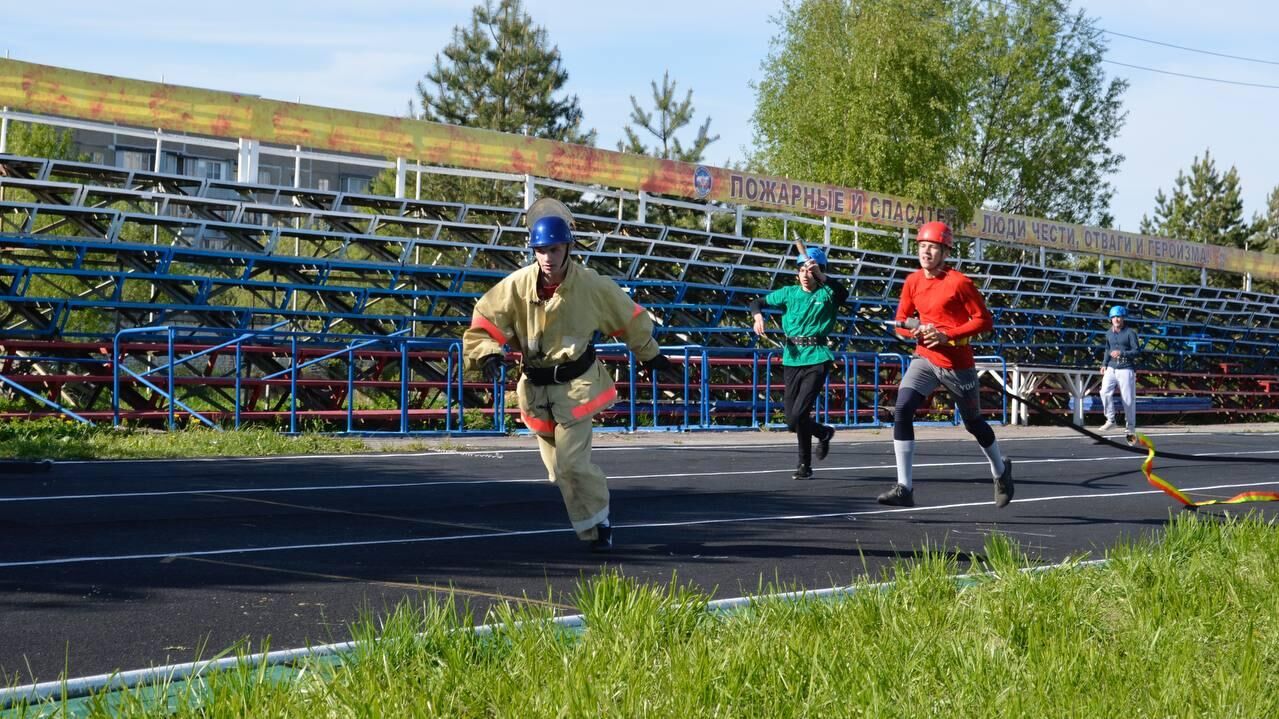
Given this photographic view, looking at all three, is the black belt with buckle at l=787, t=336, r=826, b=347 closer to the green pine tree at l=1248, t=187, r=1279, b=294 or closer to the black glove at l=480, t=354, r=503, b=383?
the black glove at l=480, t=354, r=503, b=383

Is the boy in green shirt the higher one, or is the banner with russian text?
the banner with russian text

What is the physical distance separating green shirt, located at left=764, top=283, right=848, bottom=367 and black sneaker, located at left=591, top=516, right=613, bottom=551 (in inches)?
178

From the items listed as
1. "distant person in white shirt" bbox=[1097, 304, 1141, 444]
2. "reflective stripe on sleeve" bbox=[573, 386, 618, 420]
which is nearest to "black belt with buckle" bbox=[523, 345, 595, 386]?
"reflective stripe on sleeve" bbox=[573, 386, 618, 420]

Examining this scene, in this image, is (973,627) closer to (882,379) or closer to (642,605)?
(642,605)

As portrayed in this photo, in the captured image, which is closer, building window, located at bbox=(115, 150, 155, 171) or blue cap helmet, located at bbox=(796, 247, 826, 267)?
blue cap helmet, located at bbox=(796, 247, 826, 267)

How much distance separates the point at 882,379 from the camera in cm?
2769

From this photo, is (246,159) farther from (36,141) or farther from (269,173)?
(269,173)

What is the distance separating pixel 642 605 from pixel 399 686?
1.20 metres

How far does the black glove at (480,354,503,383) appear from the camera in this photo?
7.32 meters

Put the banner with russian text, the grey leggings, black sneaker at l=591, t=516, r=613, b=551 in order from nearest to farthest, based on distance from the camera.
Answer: black sneaker at l=591, t=516, r=613, b=551 → the grey leggings → the banner with russian text

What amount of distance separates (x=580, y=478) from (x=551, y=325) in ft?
2.74

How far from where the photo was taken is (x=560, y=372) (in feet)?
24.1

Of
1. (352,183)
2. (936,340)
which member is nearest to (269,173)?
(352,183)

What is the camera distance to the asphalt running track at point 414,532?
5.64 metres
